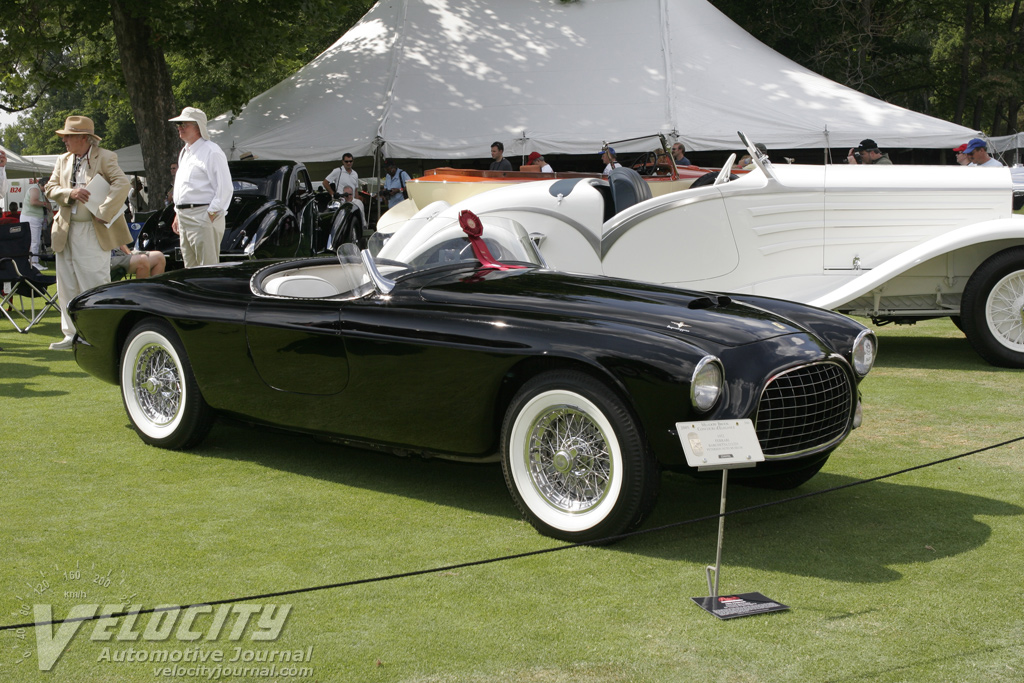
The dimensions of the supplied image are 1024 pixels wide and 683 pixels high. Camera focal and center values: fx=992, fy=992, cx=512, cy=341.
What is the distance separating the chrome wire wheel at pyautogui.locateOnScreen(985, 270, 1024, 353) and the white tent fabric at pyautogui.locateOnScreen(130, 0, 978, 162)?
11.1 meters

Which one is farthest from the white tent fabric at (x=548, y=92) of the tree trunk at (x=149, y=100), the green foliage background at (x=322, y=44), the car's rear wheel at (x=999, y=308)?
the car's rear wheel at (x=999, y=308)

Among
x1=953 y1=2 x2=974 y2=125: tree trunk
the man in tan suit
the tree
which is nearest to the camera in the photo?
the man in tan suit

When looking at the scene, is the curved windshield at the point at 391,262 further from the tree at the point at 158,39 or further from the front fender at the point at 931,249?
the tree at the point at 158,39

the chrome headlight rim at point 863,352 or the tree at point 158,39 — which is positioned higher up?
the tree at point 158,39

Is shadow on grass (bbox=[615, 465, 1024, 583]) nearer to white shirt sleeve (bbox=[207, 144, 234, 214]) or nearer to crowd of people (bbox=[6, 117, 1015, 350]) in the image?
crowd of people (bbox=[6, 117, 1015, 350])

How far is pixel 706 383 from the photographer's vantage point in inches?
144

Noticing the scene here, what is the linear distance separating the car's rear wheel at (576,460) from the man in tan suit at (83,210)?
552 centimetres

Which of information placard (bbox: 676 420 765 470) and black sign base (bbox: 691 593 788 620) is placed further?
information placard (bbox: 676 420 765 470)

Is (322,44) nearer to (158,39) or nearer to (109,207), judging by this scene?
(158,39)

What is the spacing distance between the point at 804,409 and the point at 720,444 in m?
0.63

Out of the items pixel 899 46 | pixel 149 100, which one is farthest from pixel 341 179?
pixel 899 46

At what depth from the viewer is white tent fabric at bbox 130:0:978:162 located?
1927 cm

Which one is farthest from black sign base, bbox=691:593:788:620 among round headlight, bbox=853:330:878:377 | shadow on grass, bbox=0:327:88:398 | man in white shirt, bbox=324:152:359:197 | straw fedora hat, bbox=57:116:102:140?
man in white shirt, bbox=324:152:359:197

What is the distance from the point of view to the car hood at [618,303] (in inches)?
154
